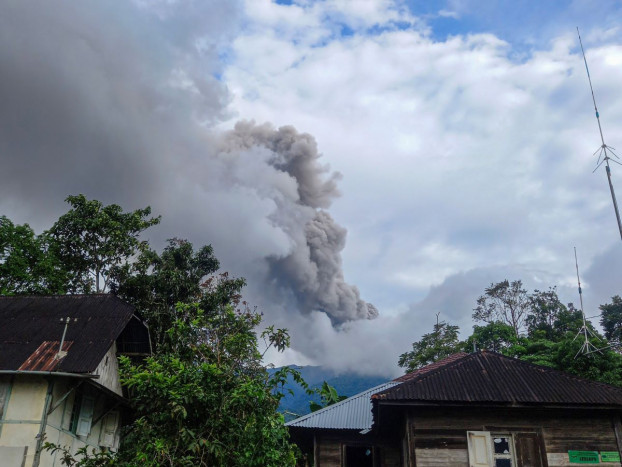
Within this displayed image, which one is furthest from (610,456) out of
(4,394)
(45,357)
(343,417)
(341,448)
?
(4,394)

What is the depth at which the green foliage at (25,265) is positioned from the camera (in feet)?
78.5

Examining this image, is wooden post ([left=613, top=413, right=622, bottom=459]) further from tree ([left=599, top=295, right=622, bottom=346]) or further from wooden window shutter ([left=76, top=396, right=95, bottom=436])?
tree ([left=599, top=295, right=622, bottom=346])

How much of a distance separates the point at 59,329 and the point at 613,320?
4752 cm

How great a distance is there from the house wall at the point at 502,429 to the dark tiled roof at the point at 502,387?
537 millimetres

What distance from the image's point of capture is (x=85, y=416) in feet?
48.6

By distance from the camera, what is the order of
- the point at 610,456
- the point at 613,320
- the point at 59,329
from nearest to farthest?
the point at 610,456 < the point at 59,329 < the point at 613,320

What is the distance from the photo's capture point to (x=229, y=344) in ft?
30.8

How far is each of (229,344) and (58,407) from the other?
7.15 m

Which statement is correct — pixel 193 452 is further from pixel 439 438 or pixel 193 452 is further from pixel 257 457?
pixel 439 438

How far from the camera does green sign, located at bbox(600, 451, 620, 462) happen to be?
1234cm

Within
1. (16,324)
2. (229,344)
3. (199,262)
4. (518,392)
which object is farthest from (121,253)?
(518,392)

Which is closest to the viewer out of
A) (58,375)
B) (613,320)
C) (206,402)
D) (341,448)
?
(206,402)

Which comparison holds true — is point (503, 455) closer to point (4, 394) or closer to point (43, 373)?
point (43, 373)

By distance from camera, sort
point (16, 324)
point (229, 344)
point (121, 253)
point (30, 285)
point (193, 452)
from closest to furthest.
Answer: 1. point (193, 452)
2. point (229, 344)
3. point (16, 324)
4. point (30, 285)
5. point (121, 253)
